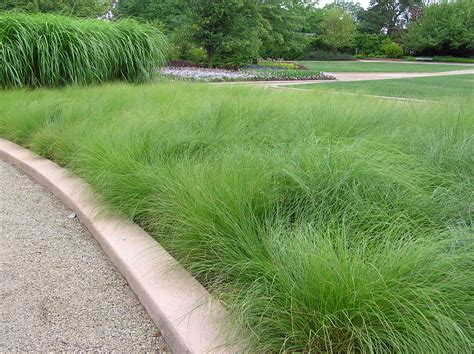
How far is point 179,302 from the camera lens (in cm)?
190

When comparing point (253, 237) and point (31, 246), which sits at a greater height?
point (253, 237)

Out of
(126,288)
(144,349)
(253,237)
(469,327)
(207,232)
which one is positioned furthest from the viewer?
(126,288)

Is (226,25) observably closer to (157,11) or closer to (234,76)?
(234,76)

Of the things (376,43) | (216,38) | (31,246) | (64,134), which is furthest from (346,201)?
(376,43)

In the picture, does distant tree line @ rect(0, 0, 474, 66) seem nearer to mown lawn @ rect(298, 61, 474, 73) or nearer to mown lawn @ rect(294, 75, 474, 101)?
mown lawn @ rect(298, 61, 474, 73)

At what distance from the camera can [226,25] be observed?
18.9 m

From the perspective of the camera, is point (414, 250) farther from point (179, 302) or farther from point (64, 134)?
point (64, 134)

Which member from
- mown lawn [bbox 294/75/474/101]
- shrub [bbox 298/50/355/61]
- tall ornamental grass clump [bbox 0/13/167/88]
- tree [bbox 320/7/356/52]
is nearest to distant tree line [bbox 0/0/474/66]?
tree [bbox 320/7/356/52]

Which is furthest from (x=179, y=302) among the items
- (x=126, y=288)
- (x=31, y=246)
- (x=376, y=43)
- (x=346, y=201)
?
(x=376, y=43)

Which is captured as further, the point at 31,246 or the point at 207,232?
the point at 31,246

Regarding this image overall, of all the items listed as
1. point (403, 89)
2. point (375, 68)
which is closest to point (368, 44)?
point (375, 68)

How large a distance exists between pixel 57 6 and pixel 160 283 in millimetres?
17497

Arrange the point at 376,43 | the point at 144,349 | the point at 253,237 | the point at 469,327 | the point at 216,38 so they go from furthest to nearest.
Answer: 1. the point at 376,43
2. the point at 216,38
3. the point at 253,237
4. the point at 144,349
5. the point at 469,327

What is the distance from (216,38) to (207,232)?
58.4ft
